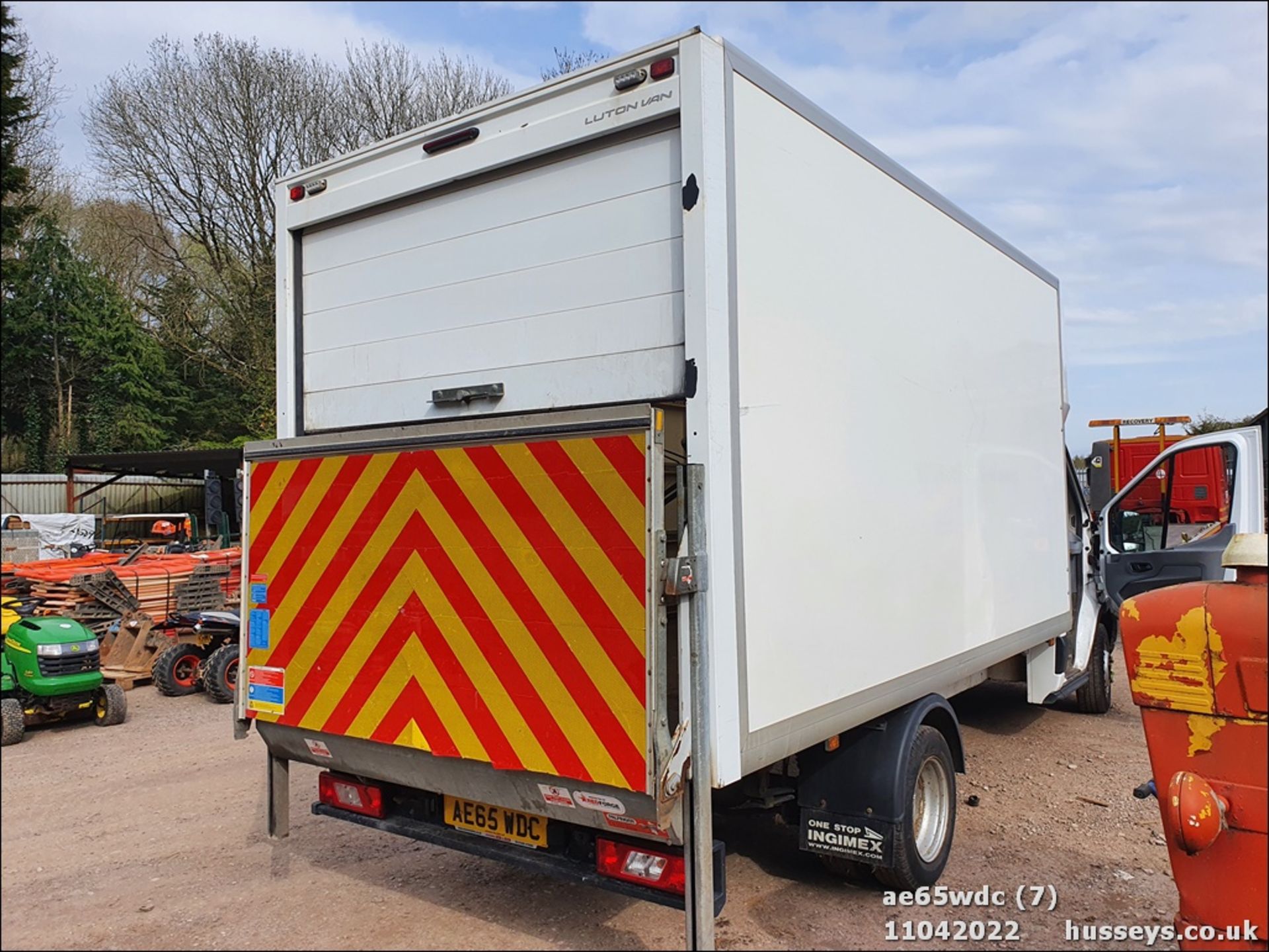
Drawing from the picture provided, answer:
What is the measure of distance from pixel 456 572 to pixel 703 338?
4.30 ft

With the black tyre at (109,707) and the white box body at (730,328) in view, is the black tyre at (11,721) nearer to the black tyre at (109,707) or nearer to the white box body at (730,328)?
the black tyre at (109,707)

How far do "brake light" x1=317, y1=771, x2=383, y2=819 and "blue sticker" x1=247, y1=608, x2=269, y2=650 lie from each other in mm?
661

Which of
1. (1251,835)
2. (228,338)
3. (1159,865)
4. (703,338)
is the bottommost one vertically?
(1159,865)

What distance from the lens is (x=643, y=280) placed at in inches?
133

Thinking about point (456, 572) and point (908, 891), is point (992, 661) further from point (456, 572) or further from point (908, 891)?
point (456, 572)

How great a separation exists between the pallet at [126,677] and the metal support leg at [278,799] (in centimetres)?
699

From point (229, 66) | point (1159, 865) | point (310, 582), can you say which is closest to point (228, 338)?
point (229, 66)

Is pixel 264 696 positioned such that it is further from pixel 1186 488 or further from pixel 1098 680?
pixel 1186 488

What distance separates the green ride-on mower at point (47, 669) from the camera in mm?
8023

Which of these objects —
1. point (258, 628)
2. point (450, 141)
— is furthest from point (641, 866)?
point (450, 141)

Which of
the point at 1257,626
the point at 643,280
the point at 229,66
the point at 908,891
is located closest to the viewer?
the point at 1257,626

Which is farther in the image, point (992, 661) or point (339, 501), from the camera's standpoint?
point (992, 661)

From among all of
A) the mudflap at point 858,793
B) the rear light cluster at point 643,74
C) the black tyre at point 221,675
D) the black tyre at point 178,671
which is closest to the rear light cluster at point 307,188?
the rear light cluster at point 643,74

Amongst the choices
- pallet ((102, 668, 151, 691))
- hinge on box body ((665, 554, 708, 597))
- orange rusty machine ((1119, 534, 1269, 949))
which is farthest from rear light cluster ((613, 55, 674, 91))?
pallet ((102, 668, 151, 691))
